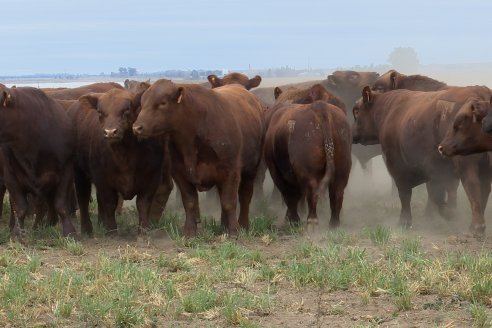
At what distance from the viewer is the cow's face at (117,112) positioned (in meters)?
9.05

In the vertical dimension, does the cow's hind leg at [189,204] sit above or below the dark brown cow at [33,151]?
below

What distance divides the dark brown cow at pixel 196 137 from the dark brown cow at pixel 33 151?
106 centimetres

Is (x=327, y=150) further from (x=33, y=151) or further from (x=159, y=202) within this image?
(x=33, y=151)

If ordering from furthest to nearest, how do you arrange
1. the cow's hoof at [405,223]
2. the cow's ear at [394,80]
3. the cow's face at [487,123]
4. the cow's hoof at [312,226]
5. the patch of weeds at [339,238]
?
the cow's ear at [394,80], the cow's hoof at [405,223], the cow's hoof at [312,226], the patch of weeds at [339,238], the cow's face at [487,123]

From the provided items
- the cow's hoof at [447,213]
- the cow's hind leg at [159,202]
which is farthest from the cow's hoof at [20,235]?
the cow's hoof at [447,213]

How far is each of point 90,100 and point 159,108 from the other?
1026 millimetres

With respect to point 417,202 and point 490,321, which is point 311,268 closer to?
point 490,321

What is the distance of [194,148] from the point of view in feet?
30.6

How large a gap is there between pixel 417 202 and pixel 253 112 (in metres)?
3.22

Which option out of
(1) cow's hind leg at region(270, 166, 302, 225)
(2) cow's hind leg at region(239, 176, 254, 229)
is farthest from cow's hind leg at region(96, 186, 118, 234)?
(1) cow's hind leg at region(270, 166, 302, 225)

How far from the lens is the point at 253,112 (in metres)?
10.7

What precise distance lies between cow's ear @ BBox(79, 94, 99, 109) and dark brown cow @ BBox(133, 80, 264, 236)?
0.80 metres

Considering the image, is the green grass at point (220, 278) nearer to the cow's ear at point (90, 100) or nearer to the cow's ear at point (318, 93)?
the cow's ear at point (90, 100)

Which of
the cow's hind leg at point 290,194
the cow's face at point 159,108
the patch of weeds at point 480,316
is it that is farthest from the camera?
the cow's hind leg at point 290,194
